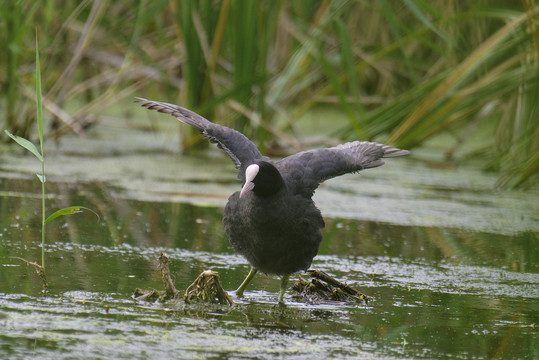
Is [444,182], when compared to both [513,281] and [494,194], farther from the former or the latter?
[513,281]

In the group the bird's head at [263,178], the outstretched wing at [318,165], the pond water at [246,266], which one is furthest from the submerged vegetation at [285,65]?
the bird's head at [263,178]

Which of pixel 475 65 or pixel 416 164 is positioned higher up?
pixel 475 65

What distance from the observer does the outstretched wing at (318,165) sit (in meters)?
3.96

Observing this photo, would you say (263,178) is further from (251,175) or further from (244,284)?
(244,284)

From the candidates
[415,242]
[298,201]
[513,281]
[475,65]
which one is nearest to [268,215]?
[298,201]

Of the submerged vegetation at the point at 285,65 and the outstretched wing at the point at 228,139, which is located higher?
the submerged vegetation at the point at 285,65

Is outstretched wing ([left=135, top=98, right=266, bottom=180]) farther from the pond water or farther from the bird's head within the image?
the pond water

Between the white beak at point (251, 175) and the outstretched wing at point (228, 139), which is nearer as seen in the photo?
the white beak at point (251, 175)

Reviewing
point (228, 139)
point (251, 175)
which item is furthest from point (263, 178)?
point (228, 139)

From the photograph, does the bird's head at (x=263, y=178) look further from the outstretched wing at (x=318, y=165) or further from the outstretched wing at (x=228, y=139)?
the outstretched wing at (x=228, y=139)

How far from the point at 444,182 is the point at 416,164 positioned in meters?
0.92

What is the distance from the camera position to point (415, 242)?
5121mm

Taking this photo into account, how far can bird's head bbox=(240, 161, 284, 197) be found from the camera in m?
3.55

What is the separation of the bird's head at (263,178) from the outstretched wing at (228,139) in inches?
15.2
